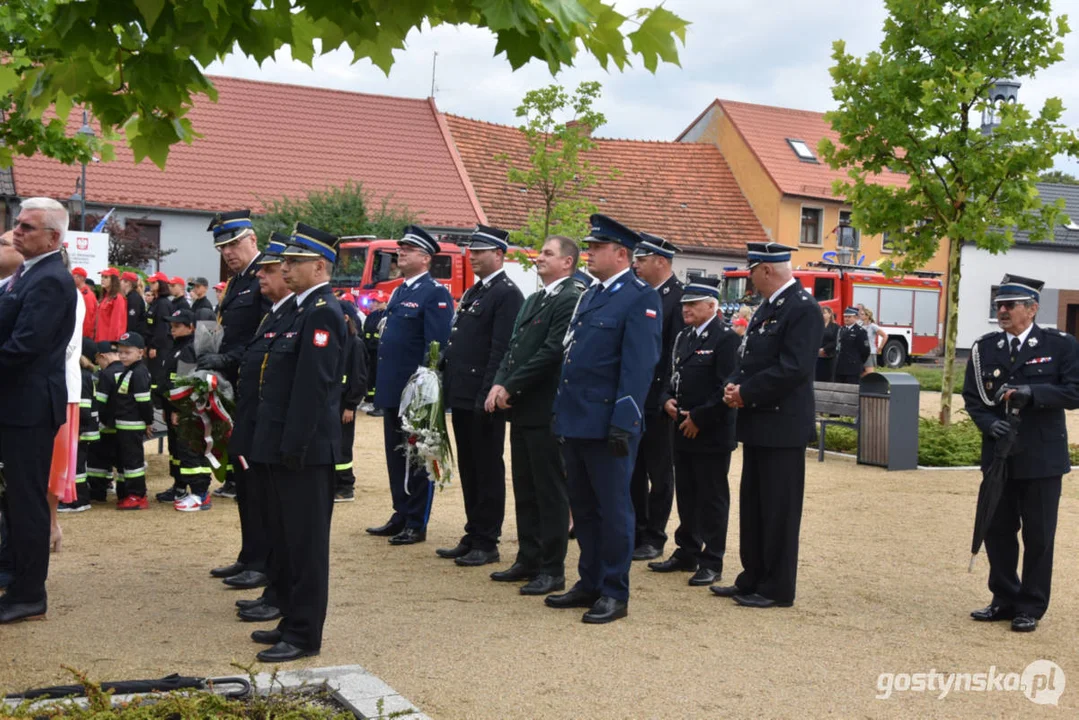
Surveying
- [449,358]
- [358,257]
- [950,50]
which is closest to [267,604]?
[449,358]

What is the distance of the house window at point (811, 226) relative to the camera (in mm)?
42438

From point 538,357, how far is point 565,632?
74.0 inches

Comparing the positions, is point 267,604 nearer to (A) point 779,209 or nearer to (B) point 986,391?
(B) point 986,391

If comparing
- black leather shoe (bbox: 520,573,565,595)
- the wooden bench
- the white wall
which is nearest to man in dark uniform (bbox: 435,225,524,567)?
black leather shoe (bbox: 520,573,565,595)

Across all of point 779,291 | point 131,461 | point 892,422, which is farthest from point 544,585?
point 892,422

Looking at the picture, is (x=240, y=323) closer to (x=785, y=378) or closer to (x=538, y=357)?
(x=538, y=357)

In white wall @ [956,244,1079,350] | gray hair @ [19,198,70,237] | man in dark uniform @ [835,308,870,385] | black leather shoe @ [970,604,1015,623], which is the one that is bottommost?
black leather shoe @ [970,604,1015,623]

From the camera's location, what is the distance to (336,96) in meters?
38.6

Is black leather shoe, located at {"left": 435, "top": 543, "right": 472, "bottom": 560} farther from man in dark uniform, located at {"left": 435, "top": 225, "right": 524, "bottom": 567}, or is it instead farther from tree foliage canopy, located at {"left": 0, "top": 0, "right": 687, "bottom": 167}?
tree foliage canopy, located at {"left": 0, "top": 0, "right": 687, "bottom": 167}

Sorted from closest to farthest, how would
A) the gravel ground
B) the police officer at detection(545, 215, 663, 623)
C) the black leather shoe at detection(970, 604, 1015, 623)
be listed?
1. the gravel ground
2. the police officer at detection(545, 215, 663, 623)
3. the black leather shoe at detection(970, 604, 1015, 623)

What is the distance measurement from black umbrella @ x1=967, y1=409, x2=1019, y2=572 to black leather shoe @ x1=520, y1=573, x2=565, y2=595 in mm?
2489

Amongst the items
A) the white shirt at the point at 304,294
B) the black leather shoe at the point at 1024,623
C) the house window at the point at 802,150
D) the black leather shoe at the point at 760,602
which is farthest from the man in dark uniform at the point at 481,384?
the house window at the point at 802,150

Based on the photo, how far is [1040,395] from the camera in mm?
6797

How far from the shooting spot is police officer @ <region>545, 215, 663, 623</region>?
6836mm
